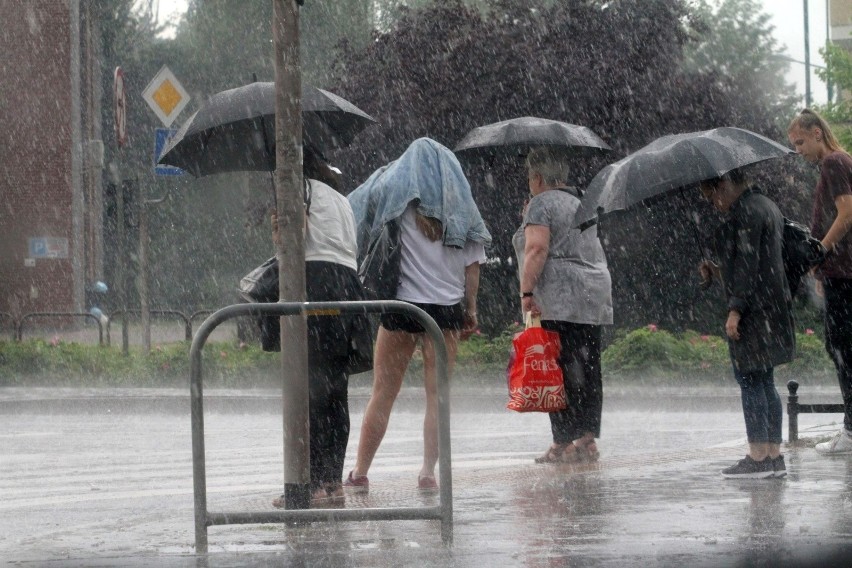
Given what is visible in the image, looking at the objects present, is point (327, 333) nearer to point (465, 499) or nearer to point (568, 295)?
point (465, 499)

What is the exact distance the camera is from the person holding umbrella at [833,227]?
8.55 m

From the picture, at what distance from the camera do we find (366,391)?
15.8 metres

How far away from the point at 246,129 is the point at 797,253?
2.91 meters

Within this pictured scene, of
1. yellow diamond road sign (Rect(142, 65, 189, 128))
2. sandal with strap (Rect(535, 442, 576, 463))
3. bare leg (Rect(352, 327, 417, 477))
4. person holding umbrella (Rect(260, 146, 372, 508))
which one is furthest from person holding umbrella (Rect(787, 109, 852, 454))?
yellow diamond road sign (Rect(142, 65, 189, 128))

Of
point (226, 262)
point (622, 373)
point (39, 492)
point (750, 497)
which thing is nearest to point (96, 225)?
point (226, 262)

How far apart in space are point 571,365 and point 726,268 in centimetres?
131

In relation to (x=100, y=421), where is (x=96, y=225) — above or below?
above

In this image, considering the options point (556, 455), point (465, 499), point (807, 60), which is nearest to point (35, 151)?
point (807, 60)

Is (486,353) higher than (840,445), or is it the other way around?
(486,353)

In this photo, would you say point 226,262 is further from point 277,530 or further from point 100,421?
point 277,530

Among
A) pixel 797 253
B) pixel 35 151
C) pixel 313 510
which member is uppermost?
pixel 35 151

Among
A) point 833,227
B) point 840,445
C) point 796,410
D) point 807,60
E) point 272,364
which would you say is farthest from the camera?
point 807,60

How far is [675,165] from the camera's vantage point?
803cm

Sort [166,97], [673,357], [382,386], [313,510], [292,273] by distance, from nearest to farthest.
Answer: [313,510] < [292,273] < [382,386] < [673,357] < [166,97]
